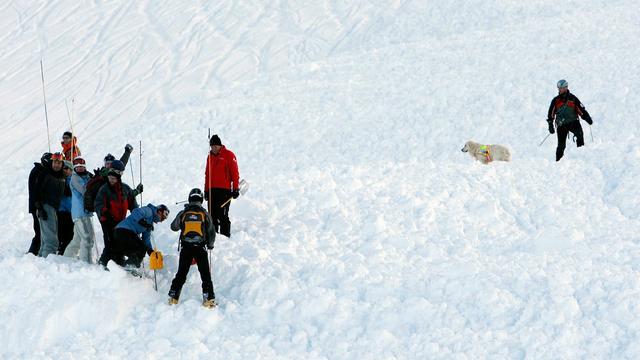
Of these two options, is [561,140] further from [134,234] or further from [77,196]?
[77,196]

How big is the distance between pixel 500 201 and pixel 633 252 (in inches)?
94.7

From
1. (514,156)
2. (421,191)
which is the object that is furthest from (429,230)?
(514,156)

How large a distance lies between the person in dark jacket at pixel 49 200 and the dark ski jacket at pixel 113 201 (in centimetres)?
121

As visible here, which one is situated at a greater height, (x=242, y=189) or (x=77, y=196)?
(x=242, y=189)

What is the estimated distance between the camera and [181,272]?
Answer: 314 inches

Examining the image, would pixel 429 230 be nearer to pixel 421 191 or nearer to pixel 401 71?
pixel 421 191

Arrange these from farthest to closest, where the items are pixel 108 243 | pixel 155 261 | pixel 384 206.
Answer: pixel 384 206 → pixel 108 243 → pixel 155 261

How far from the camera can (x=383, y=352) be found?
695 cm

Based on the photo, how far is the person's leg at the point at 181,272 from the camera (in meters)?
7.92

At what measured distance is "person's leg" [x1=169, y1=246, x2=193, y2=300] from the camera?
7922 mm

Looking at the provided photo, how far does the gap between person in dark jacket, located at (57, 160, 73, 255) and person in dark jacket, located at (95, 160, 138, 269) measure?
43.6 inches

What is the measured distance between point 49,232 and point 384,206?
201 inches

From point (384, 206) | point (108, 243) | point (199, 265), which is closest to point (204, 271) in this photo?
point (199, 265)

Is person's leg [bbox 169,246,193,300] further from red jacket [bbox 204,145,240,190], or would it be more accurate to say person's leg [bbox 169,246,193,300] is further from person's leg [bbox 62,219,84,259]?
red jacket [bbox 204,145,240,190]
